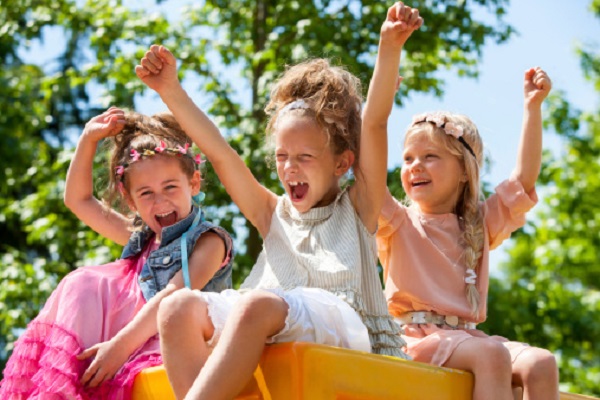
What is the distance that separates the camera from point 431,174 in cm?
381

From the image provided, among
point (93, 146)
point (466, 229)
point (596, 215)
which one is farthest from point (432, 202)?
point (596, 215)

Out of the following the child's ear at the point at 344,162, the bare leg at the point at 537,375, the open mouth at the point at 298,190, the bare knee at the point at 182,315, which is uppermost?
the child's ear at the point at 344,162

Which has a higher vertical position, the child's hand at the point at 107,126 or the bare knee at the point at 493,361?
the child's hand at the point at 107,126

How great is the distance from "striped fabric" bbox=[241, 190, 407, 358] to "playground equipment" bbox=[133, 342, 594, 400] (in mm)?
367

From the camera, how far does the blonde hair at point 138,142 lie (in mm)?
3621

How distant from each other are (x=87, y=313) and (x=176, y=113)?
2.50 ft

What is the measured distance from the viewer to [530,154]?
12.5 ft

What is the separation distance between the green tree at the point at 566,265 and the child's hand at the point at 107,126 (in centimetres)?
547

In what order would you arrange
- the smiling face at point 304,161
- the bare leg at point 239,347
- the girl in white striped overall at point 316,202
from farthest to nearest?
the smiling face at point 304,161 → the girl in white striped overall at point 316,202 → the bare leg at point 239,347

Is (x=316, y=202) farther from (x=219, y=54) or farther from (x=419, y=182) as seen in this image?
(x=219, y=54)

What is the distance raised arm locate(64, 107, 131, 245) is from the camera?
146 inches

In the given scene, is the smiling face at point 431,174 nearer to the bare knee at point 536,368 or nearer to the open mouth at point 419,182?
the open mouth at point 419,182

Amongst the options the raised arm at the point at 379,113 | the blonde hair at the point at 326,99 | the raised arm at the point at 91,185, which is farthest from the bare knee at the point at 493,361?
the raised arm at the point at 91,185

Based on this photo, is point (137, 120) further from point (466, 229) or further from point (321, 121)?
point (466, 229)
